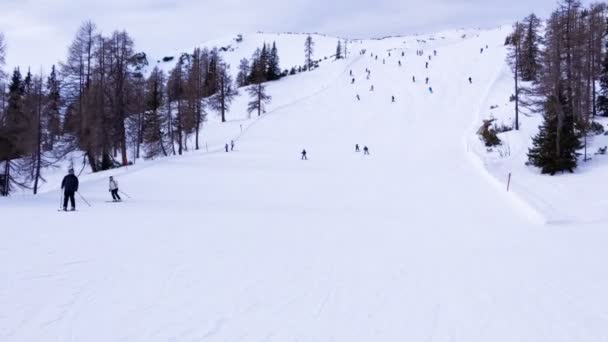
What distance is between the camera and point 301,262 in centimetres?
880

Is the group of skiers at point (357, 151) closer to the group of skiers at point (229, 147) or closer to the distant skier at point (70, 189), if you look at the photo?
the group of skiers at point (229, 147)

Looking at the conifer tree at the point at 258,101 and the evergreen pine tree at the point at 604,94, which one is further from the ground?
the conifer tree at the point at 258,101

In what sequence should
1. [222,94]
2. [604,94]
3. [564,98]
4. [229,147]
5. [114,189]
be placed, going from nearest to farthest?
[114,189]
[564,98]
[604,94]
[229,147]
[222,94]

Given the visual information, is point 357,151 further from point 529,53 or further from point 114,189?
point 529,53

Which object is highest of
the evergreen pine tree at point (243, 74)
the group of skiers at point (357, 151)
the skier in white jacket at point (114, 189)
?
the evergreen pine tree at point (243, 74)

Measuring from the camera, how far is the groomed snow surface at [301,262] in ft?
18.7

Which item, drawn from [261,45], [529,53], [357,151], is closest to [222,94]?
[357,151]

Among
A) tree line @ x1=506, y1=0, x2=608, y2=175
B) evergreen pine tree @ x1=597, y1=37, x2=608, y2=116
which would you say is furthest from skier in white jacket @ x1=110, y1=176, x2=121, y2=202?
evergreen pine tree @ x1=597, y1=37, x2=608, y2=116

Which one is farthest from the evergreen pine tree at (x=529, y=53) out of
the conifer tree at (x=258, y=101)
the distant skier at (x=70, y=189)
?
the distant skier at (x=70, y=189)

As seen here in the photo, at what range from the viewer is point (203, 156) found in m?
36.7

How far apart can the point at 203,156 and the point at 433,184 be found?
20.2 metres

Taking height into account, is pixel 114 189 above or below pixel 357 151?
below

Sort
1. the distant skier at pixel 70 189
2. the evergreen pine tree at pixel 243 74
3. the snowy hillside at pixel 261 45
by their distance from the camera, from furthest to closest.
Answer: the snowy hillside at pixel 261 45 < the evergreen pine tree at pixel 243 74 < the distant skier at pixel 70 189

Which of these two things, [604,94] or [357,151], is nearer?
[604,94]
